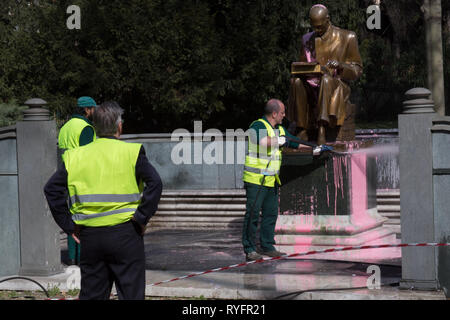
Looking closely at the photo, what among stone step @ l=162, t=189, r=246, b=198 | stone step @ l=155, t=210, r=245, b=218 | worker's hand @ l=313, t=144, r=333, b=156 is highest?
worker's hand @ l=313, t=144, r=333, b=156

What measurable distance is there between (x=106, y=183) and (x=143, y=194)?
0.80 ft

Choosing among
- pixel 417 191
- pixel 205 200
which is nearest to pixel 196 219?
pixel 205 200

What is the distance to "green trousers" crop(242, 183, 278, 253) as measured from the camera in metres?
9.34

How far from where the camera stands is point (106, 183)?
5.25 meters

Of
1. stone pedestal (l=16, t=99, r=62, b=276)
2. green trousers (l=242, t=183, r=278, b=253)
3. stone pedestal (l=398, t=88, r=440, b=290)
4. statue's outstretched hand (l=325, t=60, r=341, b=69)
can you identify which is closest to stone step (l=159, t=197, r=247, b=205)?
statue's outstretched hand (l=325, t=60, r=341, b=69)

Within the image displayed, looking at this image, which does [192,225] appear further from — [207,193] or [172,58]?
[172,58]

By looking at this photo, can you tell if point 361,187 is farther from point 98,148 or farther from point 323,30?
point 98,148

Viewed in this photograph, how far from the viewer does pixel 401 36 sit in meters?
27.6

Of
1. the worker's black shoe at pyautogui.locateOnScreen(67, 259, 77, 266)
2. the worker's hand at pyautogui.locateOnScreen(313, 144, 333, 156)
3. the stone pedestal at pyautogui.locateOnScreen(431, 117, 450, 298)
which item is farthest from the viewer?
the worker's hand at pyautogui.locateOnScreen(313, 144, 333, 156)

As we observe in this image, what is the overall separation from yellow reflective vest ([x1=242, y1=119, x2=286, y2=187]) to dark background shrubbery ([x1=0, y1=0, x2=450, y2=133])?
43.1ft

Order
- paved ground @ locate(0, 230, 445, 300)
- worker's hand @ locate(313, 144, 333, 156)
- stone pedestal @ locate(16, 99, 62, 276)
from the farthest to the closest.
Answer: worker's hand @ locate(313, 144, 333, 156), stone pedestal @ locate(16, 99, 62, 276), paved ground @ locate(0, 230, 445, 300)

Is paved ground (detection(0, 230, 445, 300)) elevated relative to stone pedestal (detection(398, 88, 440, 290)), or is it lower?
lower

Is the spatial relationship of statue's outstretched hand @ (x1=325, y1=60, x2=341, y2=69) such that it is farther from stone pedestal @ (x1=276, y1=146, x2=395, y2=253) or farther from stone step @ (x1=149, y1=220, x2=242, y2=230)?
stone step @ (x1=149, y1=220, x2=242, y2=230)

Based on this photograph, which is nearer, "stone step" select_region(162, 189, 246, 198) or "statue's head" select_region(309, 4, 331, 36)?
"statue's head" select_region(309, 4, 331, 36)
